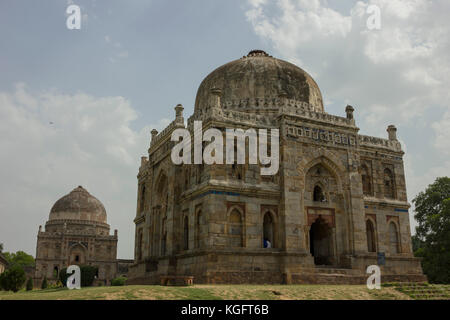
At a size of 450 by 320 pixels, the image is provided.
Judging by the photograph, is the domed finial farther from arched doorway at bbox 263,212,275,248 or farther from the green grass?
the green grass

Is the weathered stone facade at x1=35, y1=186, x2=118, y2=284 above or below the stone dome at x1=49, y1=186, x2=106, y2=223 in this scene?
below

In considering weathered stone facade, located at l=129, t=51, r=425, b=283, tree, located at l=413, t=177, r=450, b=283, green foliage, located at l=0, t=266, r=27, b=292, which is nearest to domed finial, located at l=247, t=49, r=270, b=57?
weathered stone facade, located at l=129, t=51, r=425, b=283

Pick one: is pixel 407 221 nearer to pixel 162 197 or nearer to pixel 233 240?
pixel 233 240

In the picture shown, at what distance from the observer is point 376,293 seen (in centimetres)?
1634

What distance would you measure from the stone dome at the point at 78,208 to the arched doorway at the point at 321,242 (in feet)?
126

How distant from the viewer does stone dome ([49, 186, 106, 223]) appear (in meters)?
54.8

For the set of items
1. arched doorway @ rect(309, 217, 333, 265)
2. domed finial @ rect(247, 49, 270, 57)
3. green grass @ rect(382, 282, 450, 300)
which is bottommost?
green grass @ rect(382, 282, 450, 300)

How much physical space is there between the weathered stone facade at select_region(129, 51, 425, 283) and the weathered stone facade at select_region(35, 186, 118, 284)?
27.0m

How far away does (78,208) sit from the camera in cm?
5500

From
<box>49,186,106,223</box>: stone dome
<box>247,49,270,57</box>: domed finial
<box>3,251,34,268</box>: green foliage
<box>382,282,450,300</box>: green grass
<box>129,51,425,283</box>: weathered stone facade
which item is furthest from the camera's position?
<box>3,251,34,268</box>: green foliage

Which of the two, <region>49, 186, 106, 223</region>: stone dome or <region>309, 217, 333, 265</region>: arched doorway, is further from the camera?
<region>49, 186, 106, 223</region>: stone dome

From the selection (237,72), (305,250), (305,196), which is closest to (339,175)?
(305,196)

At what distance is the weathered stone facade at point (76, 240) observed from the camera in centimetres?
5106
